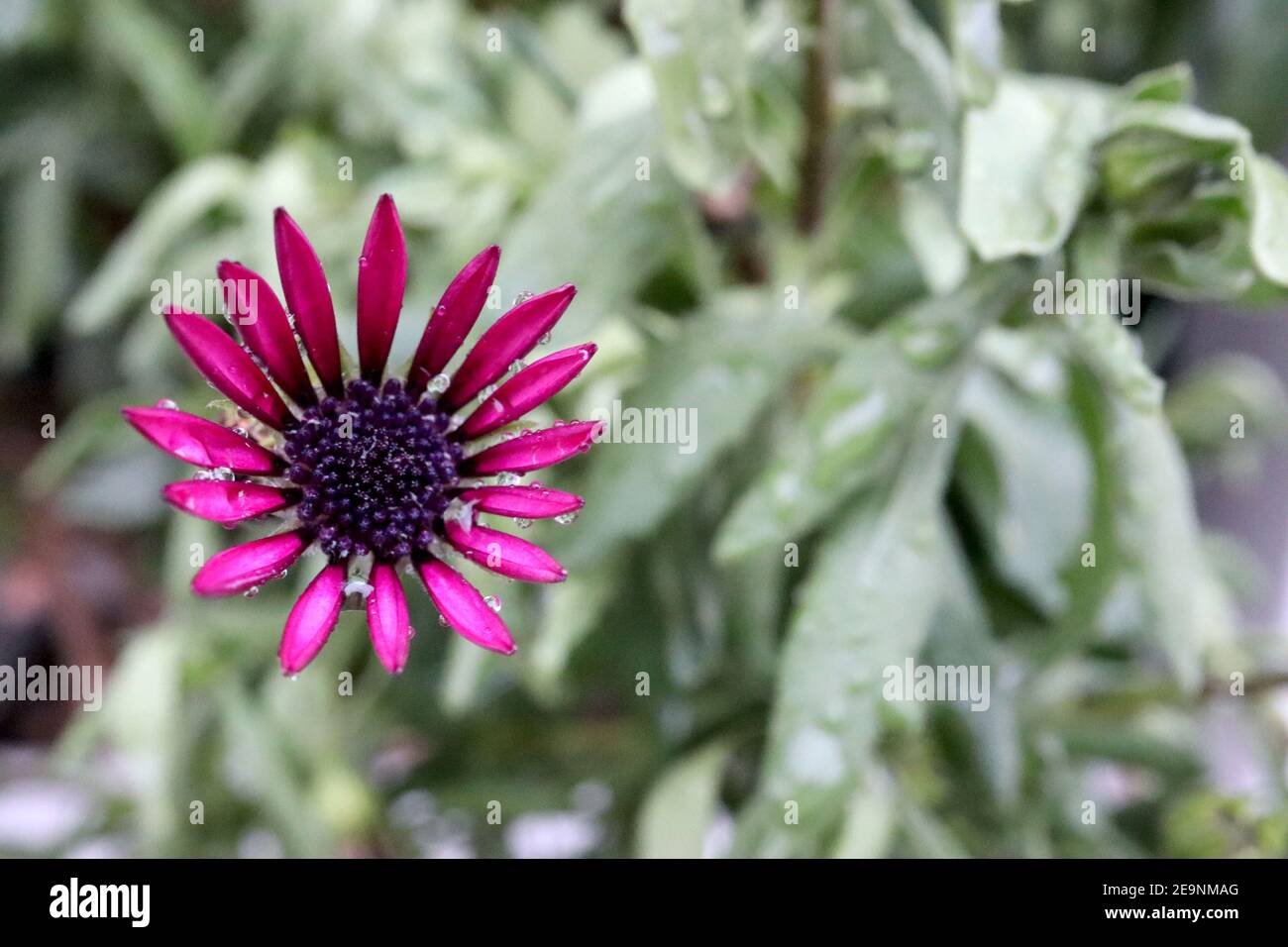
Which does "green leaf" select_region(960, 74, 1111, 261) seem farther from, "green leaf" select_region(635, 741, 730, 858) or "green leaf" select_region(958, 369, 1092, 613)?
"green leaf" select_region(635, 741, 730, 858)

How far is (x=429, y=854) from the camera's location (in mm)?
689

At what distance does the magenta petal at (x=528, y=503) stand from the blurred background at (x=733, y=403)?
0.16 m

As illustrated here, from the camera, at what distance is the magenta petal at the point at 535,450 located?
24 centimetres

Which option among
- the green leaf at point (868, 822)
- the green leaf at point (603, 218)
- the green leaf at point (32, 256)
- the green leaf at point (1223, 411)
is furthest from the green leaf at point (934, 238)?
the green leaf at point (32, 256)

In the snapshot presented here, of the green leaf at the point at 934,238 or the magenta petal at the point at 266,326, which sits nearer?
the magenta petal at the point at 266,326

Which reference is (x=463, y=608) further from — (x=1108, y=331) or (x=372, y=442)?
(x=1108, y=331)

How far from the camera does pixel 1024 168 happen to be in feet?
1.29

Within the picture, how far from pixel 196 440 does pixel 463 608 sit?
68mm

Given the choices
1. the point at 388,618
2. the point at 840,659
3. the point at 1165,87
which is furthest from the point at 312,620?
the point at 1165,87

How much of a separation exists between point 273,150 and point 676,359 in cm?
44

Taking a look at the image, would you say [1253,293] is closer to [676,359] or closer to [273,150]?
[676,359]

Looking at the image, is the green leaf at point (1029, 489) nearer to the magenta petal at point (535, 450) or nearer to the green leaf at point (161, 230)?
the magenta petal at point (535, 450)

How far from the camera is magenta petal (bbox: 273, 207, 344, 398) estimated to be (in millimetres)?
241
